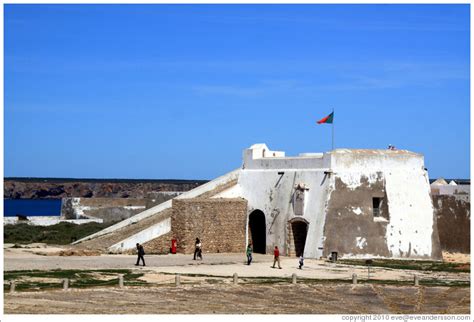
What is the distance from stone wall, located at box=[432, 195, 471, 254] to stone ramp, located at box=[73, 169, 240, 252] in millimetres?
7489

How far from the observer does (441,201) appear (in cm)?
4009

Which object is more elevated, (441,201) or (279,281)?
(441,201)

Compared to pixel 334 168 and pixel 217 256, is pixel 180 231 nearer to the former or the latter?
pixel 217 256

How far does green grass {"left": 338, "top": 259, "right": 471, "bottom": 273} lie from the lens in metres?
34.1

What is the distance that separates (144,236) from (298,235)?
17.3 feet

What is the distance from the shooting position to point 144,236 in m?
38.6

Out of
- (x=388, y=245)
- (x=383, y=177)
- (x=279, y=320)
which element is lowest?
(x=279, y=320)

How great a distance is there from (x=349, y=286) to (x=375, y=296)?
182 centimetres

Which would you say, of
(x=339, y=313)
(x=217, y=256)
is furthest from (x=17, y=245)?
(x=339, y=313)

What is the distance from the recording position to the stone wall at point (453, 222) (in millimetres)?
39688

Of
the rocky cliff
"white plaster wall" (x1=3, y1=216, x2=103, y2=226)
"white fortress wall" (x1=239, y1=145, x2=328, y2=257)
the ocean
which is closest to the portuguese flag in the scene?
"white fortress wall" (x1=239, y1=145, x2=328, y2=257)

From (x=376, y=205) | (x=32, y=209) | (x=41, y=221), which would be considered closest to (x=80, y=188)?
(x=32, y=209)

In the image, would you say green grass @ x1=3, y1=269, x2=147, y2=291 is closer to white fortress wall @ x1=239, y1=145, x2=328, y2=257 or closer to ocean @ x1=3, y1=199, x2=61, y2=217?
white fortress wall @ x1=239, y1=145, x2=328, y2=257

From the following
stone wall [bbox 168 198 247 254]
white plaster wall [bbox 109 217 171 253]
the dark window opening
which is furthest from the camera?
white plaster wall [bbox 109 217 171 253]
